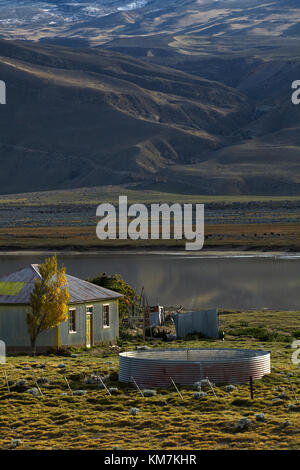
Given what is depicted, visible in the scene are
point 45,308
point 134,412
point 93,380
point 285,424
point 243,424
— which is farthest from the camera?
point 45,308

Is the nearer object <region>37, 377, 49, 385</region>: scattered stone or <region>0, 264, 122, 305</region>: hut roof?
<region>37, 377, 49, 385</region>: scattered stone

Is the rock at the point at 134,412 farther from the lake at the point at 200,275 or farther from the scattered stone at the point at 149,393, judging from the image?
the lake at the point at 200,275

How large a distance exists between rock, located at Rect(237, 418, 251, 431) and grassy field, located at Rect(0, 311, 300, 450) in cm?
10

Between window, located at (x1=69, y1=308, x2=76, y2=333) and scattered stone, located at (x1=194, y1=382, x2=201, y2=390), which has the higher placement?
window, located at (x1=69, y1=308, x2=76, y2=333)

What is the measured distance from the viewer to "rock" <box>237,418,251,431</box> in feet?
62.9

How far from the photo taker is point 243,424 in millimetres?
19250

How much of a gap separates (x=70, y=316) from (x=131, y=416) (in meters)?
14.3

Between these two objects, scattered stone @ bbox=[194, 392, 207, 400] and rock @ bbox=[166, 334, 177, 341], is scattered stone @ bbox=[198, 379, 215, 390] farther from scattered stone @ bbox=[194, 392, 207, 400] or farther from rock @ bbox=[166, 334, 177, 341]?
rock @ bbox=[166, 334, 177, 341]

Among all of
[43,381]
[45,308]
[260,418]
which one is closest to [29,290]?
[45,308]

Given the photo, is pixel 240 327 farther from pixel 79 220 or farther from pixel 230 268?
pixel 79 220

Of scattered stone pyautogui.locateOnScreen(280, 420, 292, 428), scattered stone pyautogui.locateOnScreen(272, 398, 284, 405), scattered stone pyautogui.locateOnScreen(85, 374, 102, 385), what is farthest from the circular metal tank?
scattered stone pyautogui.locateOnScreen(280, 420, 292, 428)

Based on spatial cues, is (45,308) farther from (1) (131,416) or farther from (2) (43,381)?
(1) (131,416)

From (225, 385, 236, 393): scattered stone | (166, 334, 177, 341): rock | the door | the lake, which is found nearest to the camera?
(225, 385, 236, 393): scattered stone
